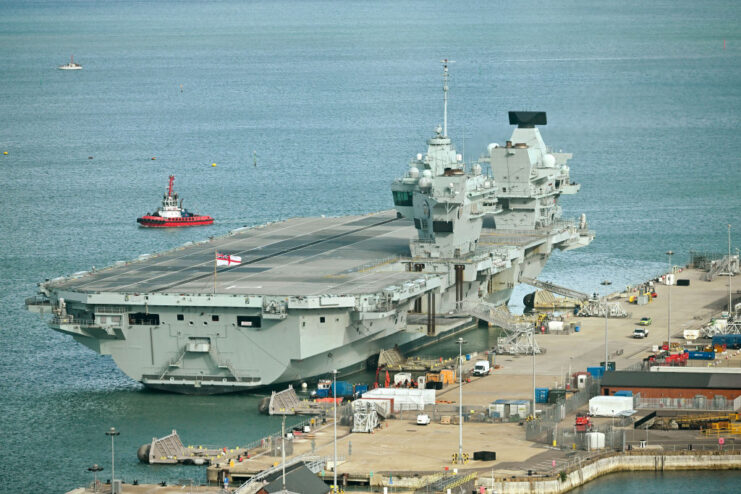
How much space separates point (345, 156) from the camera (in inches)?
5787

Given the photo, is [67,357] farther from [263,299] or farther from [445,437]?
[445,437]

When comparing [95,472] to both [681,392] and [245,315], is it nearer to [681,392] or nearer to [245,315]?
[245,315]

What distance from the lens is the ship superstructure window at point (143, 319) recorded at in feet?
224

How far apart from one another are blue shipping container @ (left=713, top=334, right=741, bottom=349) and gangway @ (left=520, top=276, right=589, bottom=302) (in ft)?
38.7

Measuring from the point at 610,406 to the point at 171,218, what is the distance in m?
57.3

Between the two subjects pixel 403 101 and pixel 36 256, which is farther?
pixel 403 101

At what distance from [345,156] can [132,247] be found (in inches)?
1759

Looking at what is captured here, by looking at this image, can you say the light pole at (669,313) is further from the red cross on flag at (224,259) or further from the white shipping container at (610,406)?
the red cross on flag at (224,259)

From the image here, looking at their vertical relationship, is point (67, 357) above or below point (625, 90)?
below

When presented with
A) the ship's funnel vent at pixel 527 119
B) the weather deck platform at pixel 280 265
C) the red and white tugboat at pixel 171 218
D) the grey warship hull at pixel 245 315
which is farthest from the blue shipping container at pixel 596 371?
the red and white tugboat at pixel 171 218

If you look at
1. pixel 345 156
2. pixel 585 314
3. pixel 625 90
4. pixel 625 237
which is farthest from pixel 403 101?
pixel 585 314

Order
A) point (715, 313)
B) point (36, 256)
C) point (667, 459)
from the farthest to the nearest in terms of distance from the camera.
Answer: point (36, 256)
point (715, 313)
point (667, 459)

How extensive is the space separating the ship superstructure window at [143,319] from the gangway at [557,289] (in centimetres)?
2358

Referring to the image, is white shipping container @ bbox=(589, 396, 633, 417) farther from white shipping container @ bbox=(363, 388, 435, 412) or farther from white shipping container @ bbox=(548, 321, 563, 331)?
white shipping container @ bbox=(548, 321, 563, 331)
